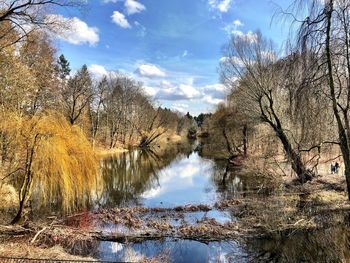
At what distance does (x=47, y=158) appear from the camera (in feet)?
37.4

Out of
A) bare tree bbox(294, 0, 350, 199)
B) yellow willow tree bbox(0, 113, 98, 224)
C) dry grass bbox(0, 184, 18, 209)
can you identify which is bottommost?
dry grass bbox(0, 184, 18, 209)

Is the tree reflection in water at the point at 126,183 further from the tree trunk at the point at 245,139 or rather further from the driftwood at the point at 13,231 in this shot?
the tree trunk at the point at 245,139

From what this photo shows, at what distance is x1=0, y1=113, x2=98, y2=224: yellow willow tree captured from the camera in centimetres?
1112

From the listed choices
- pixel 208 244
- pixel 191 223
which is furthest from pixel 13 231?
pixel 191 223

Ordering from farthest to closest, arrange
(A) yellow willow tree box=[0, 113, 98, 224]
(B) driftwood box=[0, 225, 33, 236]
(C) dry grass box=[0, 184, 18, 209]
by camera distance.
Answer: (C) dry grass box=[0, 184, 18, 209] < (A) yellow willow tree box=[0, 113, 98, 224] < (B) driftwood box=[0, 225, 33, 236]

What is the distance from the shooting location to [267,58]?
2398 centimetres

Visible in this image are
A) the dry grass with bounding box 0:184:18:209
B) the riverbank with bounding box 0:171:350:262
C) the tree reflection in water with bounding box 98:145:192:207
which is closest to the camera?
the riverbank with bounding box 0:171:350:262

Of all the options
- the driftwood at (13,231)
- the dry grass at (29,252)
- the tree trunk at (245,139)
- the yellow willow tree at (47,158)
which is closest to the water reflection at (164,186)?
the yellow willow tree at (47,158)

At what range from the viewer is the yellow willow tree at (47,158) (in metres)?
11.1

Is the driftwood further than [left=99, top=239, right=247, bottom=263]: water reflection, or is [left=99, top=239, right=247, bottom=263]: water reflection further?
the driftwood

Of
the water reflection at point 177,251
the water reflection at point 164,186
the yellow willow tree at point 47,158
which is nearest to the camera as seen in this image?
the water reflection at point 177,251

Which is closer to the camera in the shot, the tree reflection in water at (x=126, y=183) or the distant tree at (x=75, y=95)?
the tree reflection in water at (x=126, y=183)

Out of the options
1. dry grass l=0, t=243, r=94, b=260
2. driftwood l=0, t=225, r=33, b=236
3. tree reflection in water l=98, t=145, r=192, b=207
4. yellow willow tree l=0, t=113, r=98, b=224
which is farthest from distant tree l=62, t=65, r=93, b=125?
dry grass l=0, t=243, r=94, b=260

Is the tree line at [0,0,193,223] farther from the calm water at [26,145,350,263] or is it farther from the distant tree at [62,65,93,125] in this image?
the distant tree at [62,65,93,125]
